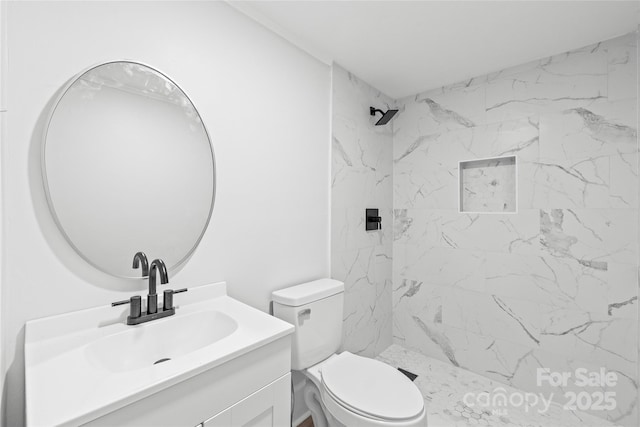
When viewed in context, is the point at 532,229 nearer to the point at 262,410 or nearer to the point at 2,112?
the point at 262,410

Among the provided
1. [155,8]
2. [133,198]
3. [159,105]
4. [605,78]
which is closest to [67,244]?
[133,198]

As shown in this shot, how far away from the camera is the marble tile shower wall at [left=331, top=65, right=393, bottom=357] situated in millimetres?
1990

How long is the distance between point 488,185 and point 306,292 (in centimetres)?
162

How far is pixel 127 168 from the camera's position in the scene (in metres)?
1.04

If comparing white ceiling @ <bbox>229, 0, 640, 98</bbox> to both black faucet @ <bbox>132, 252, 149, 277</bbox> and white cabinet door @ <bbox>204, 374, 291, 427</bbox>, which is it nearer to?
black faucet @ <bbox>132, 252, 149, 277</bbox>

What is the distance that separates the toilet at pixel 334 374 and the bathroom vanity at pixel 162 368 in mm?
334

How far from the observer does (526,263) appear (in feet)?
6.39

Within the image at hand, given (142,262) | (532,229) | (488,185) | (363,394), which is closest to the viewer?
(142,262)

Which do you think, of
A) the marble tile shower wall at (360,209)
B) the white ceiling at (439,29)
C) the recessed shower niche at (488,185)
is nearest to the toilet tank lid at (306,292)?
the marble tile shower wall at (360,209)

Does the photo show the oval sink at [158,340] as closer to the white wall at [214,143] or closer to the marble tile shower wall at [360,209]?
the white wall at [214,143]

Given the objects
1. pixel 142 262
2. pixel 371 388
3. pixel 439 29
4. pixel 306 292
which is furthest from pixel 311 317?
pixel 439 29

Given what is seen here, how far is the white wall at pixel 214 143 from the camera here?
2.77 feet

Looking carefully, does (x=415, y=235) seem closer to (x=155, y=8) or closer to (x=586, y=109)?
(x=586, y=109)

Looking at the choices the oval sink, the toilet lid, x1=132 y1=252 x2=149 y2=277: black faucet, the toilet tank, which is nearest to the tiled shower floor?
the toilet lid
